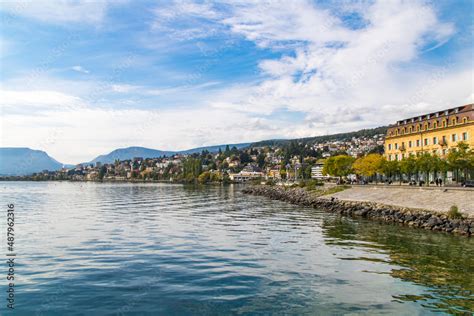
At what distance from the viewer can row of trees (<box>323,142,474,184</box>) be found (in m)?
57.8

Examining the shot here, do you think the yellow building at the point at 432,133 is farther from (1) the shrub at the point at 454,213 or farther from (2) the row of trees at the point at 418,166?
(1) the shrub at the point at 454,213

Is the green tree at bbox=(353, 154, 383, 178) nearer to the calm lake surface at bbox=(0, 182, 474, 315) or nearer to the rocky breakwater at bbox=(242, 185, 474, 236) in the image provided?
the rocky breakwater at bbox=(242, 185, 474, 236)

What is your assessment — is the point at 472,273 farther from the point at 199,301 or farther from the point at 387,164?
the point at 387,164

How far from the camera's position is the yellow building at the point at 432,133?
67.5 meters

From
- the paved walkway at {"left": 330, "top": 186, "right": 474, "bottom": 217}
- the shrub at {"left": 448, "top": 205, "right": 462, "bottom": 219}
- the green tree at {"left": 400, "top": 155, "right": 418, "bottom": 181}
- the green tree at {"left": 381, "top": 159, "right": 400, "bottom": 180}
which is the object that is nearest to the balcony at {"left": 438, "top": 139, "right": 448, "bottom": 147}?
the green tree at {"left": 400, "top": 155, "right": 418, "bottom": 181}

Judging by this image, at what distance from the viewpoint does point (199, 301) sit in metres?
14.1

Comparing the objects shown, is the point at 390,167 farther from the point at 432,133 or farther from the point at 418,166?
the point at 418,166

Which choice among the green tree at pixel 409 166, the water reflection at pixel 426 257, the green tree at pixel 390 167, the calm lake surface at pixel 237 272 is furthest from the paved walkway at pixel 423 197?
the green tree at pixel 390 167

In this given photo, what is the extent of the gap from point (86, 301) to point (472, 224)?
1223 inches

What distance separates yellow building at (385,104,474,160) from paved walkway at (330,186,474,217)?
1631 cm

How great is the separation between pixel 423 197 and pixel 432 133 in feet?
112

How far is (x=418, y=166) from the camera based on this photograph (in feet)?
215

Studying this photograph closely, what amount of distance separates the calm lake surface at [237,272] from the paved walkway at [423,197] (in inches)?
382

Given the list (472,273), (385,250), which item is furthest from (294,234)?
(472,273)
